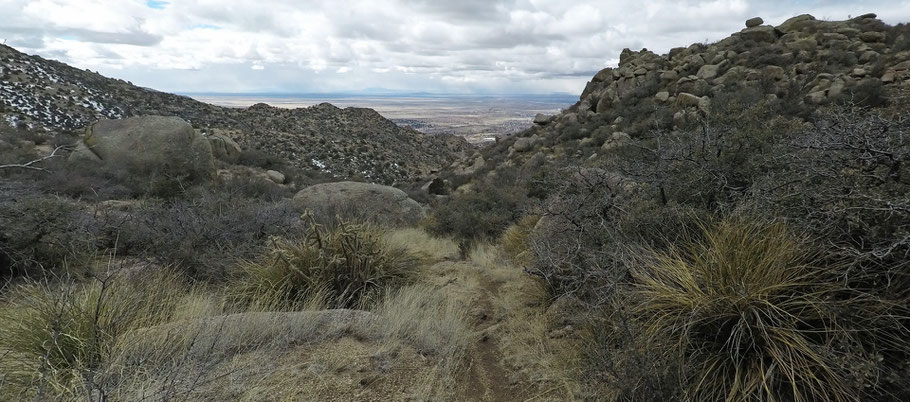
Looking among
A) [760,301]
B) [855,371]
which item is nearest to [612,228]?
[760,301]

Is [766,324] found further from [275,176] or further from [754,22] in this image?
[754,22]

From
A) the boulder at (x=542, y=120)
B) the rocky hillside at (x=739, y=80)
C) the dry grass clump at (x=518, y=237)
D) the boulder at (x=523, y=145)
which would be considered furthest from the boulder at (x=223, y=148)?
the boulder at (x=542, y=120)

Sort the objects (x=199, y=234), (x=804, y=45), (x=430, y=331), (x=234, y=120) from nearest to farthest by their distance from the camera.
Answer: (x=430, y=331)
(x=199, y=234)
(x=804, y=45)
(x=234, y=120)

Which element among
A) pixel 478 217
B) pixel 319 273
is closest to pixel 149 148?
pixel 478 217

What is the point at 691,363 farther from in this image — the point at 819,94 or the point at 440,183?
the point at 440,183

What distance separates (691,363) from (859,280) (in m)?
1.01

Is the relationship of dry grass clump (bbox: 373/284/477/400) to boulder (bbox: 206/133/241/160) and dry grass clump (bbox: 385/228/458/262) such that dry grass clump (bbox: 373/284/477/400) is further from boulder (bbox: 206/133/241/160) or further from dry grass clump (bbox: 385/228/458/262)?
boulder (bbox: 206/133/241/160)

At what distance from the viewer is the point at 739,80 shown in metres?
17.3

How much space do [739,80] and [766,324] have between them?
18.6 meters

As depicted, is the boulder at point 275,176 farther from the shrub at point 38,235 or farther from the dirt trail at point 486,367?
the dirt trail at point 486,367

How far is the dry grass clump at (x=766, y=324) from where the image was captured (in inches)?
87.8

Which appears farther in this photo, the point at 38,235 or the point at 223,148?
the point at 223,148

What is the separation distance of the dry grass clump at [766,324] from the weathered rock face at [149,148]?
1394 cm

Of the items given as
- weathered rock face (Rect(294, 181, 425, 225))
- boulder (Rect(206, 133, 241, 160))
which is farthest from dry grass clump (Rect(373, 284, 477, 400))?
boulder (Rect(206, 133, 241, 160))
